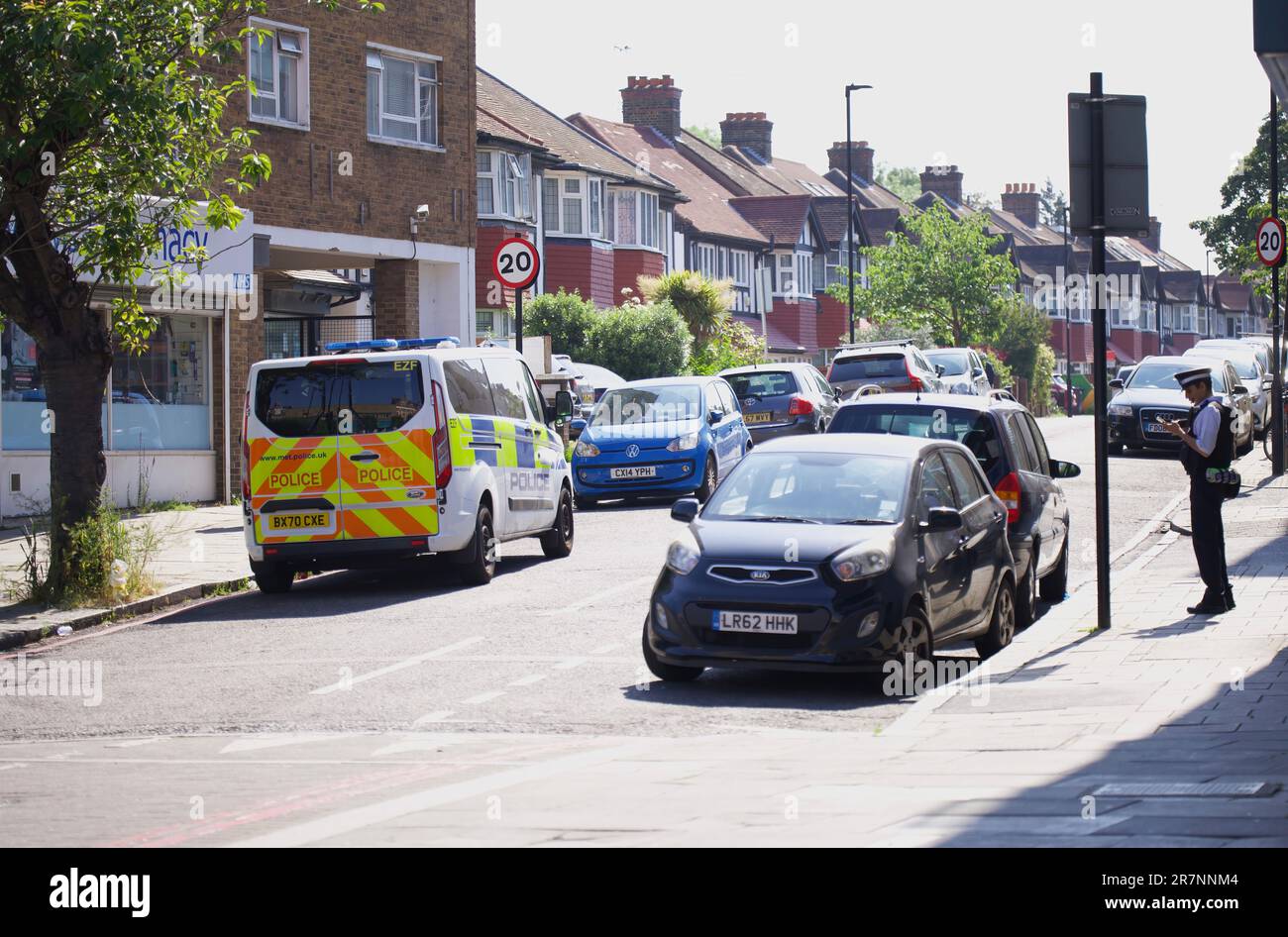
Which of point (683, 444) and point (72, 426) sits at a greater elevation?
point (72, 426)

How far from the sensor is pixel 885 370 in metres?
33.2

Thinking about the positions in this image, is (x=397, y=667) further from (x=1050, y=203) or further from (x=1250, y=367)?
(x=1050, y=203)

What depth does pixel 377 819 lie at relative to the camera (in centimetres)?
685

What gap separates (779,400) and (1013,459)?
50.4 feet

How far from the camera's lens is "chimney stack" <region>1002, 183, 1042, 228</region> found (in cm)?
12331

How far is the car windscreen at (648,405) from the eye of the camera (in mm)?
24797

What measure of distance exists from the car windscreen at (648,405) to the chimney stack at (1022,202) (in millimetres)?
101771

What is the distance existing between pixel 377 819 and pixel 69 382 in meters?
9.73

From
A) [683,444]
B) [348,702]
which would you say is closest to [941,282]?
[683,444]

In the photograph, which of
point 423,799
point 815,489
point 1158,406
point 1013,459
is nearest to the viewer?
point 423,799
